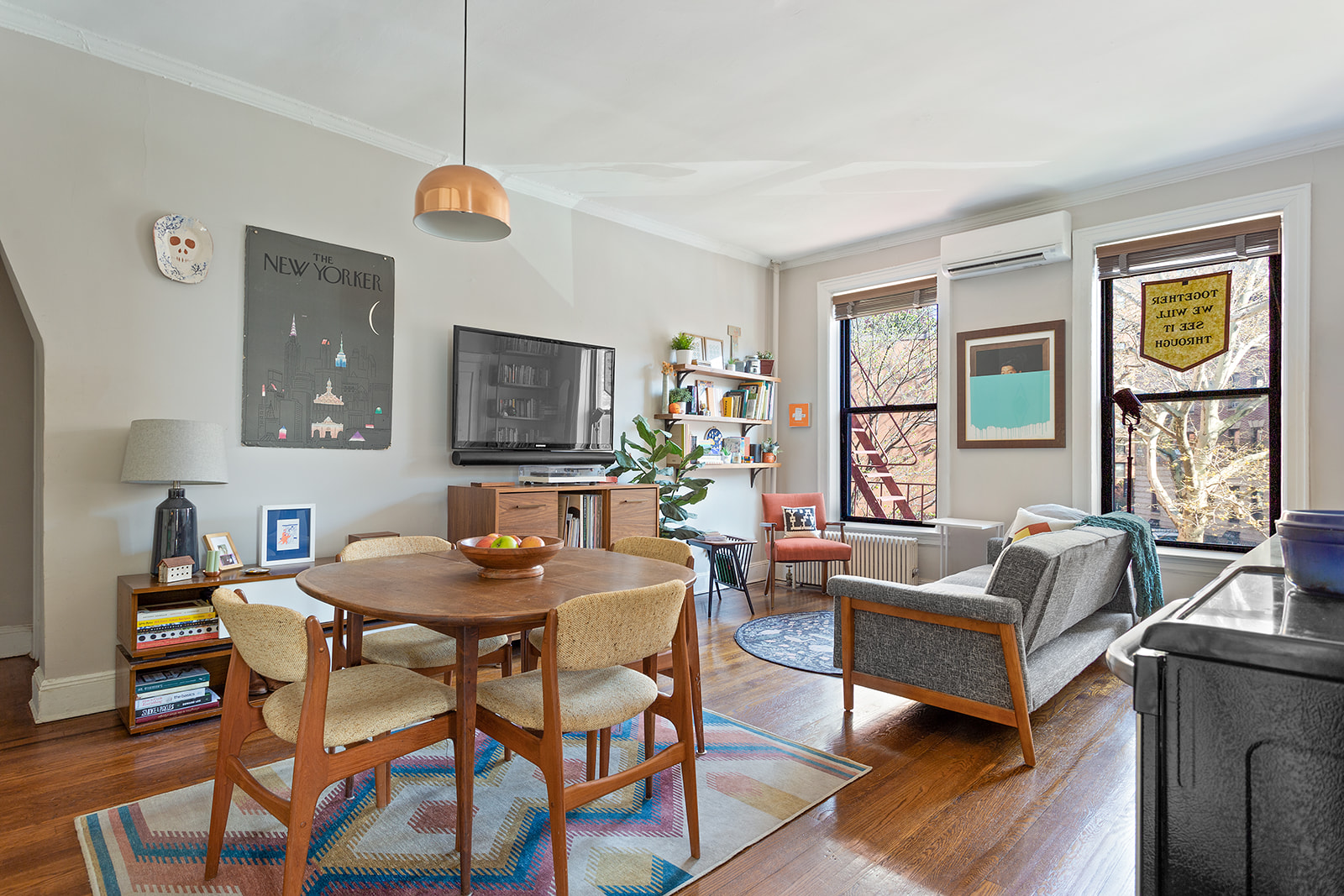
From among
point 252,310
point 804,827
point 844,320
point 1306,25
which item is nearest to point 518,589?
point 804,827

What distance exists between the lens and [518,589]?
1.96 metres

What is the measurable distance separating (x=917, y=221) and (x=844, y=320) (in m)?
1.03

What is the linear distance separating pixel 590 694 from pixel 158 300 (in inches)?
104

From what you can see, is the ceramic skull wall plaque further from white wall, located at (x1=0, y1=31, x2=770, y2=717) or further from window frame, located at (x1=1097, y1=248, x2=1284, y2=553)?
window frame, located at (x1=1097, y1=248, x2=1284, y2=553)

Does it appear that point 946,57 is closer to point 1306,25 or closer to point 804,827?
point 1306,25

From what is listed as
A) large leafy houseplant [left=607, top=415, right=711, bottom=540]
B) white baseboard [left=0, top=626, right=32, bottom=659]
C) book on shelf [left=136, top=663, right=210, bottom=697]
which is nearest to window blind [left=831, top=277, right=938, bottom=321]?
large leafy houseplant [left=607, top=415, right=711, bottom=540]

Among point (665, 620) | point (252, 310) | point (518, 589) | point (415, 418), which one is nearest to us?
point (665, 620)

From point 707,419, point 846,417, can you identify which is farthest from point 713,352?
point 846,417

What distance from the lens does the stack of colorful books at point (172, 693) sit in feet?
9.02

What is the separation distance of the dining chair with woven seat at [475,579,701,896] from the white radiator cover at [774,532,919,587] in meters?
3.49

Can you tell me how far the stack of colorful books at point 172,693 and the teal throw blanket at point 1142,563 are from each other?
13.3 ft

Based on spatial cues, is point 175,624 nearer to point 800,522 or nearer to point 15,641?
point 15,641

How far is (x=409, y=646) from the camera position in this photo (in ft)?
7.75

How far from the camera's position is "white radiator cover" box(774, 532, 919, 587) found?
17.0 ft
